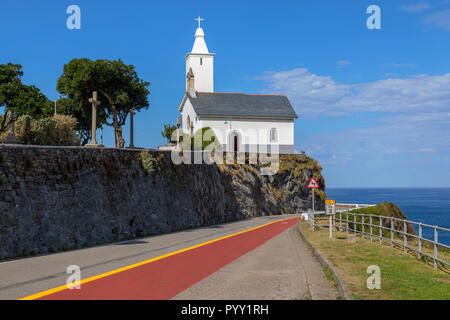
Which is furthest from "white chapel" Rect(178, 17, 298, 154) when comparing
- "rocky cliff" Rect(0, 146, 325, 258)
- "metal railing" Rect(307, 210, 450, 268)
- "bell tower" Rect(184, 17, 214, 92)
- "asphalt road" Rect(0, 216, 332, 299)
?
"asphalt road" Rect(0, 216, 332, 299)

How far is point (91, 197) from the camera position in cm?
1997

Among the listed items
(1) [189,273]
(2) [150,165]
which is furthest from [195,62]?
(1) [189,273]

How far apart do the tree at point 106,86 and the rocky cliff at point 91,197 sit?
66.9 feet

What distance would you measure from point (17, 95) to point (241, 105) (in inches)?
1334

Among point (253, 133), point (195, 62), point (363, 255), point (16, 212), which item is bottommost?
point (363, 255)

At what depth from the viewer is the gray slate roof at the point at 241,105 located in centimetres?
6794

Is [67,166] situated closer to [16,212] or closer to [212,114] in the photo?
[16,212]

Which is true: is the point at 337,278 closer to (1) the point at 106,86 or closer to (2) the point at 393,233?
(2) the point at 393,233

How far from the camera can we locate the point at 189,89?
73250 mm

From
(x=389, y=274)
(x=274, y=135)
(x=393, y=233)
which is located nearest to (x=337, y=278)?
(x=389, y=274)

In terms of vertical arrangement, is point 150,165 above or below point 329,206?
above

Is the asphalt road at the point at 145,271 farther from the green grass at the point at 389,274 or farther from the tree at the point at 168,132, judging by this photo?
the tree at the point at 168,132

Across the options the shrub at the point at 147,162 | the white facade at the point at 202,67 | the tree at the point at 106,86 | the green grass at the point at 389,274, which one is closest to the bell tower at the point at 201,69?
the white facade at the point at 202,67
